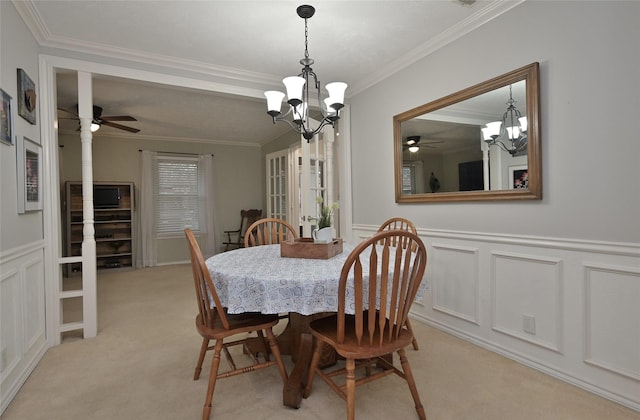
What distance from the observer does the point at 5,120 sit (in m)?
1.86

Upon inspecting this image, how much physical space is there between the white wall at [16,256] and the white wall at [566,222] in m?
2.88

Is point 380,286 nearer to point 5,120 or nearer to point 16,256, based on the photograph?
point 16,256

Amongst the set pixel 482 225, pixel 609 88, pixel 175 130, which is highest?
pixel 175 130

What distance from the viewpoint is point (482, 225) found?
2422 mm

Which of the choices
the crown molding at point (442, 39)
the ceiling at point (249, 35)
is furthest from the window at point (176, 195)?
the crown molding at point (442, 39)

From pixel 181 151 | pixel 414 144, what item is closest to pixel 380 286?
pixel 414 144

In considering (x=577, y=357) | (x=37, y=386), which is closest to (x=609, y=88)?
(x=577, y=357)

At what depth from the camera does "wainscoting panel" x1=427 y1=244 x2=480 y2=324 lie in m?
2.50

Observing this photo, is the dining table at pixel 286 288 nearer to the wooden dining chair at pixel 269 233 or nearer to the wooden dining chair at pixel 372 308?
the wooden dining chair at pixel 372 308

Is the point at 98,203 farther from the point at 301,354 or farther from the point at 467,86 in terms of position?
the point at 467,86

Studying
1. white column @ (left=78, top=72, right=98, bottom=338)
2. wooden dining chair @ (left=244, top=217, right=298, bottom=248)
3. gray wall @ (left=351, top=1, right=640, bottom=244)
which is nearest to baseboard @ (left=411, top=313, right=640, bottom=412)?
gray wall @ (left=351, top=1, right=640, bottom=244)

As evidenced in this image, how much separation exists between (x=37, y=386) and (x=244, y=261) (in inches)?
55.9

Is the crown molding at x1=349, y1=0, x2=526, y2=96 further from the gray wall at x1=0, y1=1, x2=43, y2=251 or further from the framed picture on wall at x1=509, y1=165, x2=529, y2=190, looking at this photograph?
the gray wall at x1=0, y1=1, x2=43, y2=251

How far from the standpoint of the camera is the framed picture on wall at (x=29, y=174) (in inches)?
80.7
